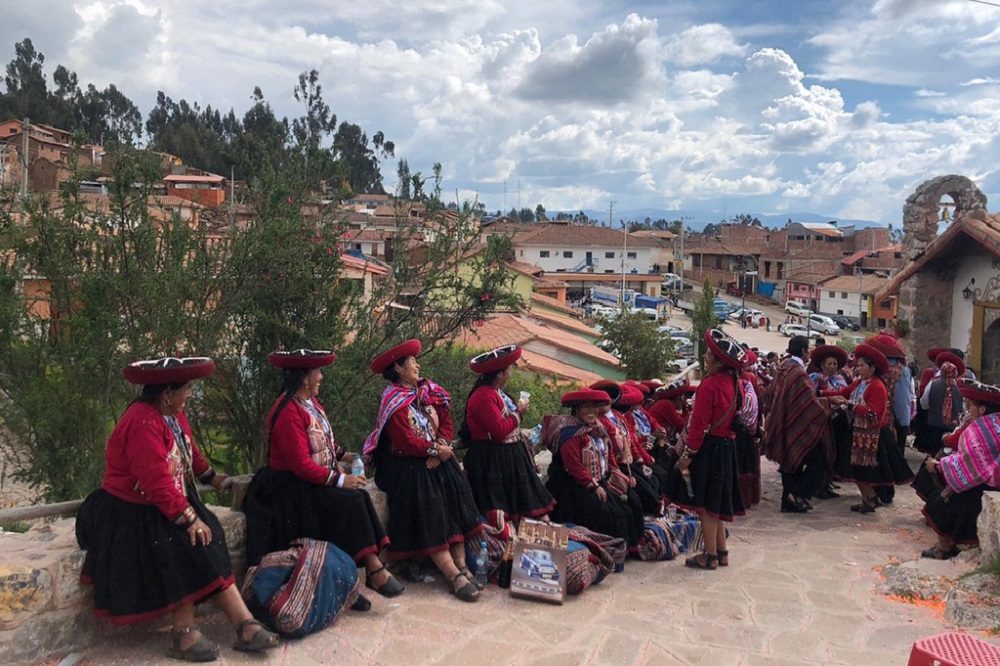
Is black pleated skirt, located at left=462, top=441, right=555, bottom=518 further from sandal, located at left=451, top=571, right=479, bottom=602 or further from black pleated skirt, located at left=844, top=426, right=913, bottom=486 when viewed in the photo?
black pleated skirt, located at left=844, top=426, right=913, bottom=486

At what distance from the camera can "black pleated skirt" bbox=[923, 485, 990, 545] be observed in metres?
6.21

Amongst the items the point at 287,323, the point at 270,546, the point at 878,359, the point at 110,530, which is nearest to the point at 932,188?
the point at 878,359

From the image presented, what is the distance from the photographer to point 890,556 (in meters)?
6.56

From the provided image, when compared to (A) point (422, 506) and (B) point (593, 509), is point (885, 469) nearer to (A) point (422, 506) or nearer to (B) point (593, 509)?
(B) point (593, 509)

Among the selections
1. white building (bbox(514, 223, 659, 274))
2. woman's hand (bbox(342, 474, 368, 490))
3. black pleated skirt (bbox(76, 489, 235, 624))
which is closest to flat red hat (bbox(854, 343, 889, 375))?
woman's hand (bbox(342, 474, 368, 490))

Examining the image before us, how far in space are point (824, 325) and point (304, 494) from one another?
5922 centimetres

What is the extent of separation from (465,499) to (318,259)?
2.53m

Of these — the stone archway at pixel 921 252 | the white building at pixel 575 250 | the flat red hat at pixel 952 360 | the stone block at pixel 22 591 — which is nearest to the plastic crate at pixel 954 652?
the stone block at pixel 22 591

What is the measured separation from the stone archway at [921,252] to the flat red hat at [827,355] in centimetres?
584

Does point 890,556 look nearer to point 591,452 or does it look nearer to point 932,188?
point 591,452

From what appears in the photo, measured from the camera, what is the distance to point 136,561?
3912 millimetres

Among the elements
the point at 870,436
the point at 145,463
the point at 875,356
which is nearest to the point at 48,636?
the point at 145,463

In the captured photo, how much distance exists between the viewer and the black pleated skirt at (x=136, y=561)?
12.8 ft

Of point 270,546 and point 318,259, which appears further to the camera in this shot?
point 318,259
